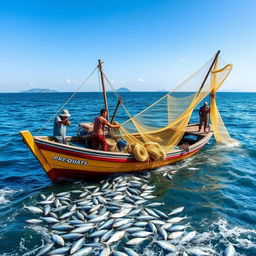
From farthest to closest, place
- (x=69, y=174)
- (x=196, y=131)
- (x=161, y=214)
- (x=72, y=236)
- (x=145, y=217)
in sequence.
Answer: (x=196, y=131)
(x=69, y=174)
(x=161, y=214)
(x=145, y=217)
(x=72, y=236)

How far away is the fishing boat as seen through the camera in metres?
9.04

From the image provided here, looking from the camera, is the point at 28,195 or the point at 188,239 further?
the point at 28,195

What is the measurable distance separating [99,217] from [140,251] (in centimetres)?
165

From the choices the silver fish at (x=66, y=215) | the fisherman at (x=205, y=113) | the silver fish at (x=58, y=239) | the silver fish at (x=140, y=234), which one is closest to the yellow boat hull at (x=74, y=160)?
the silver fish at (x=66, y=215)

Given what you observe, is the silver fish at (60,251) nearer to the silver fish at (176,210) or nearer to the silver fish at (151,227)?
the silver fish at (151,227)

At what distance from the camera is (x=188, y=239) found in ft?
20.7

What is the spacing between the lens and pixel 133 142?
427 inches

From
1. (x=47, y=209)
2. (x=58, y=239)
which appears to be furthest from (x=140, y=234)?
(x=47, y=209)

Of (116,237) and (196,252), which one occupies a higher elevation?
(116,237)

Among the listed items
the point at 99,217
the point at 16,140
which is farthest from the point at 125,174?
the point at 16,140

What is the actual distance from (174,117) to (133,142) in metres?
4.27

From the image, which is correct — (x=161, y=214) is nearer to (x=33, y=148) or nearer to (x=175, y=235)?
(x=175, y=235)

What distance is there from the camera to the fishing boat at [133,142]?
9039 millimetres

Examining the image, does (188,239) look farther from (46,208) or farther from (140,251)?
(46,208)
